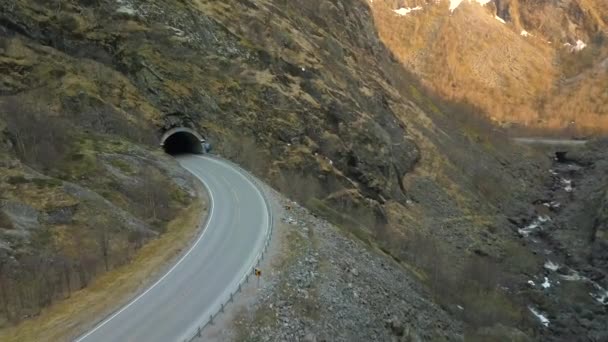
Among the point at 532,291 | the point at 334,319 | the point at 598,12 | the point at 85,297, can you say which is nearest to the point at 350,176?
the point at 532,291

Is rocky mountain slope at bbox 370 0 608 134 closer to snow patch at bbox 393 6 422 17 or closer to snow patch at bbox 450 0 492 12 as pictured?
snow patch at bbox 393 6 422 17

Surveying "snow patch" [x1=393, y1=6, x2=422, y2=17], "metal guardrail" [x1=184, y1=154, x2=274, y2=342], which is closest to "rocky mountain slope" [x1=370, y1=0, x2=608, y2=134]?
"snow patch" [x1=393, y1=6, x2=422, y2=17]

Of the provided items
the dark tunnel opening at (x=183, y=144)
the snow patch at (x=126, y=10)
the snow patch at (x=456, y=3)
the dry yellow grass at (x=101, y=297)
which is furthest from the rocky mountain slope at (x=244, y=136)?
the snow patch at (x=456, y=3)

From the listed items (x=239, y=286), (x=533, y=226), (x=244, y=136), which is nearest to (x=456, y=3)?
(x=533, y=226)

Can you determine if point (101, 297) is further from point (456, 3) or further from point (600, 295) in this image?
point (456, 3)

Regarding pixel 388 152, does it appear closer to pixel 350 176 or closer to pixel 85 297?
pixel 350 176
